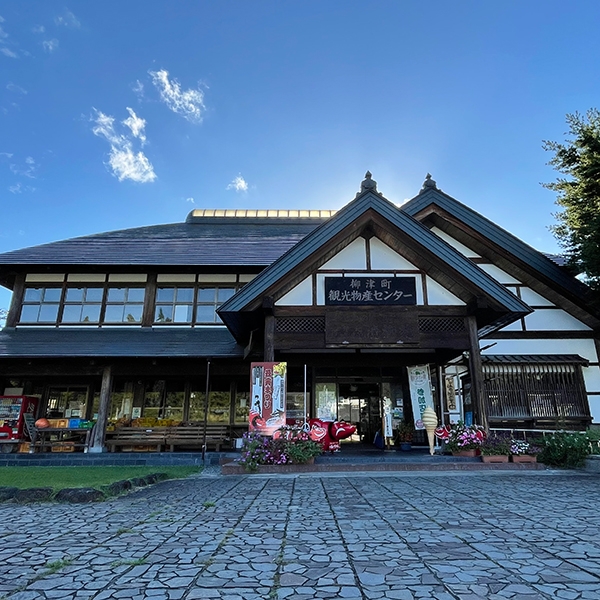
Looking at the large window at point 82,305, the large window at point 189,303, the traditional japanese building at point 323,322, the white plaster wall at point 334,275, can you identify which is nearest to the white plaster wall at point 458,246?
the traditional japanese building at point 323,322

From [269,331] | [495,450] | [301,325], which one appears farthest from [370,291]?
[495,450]

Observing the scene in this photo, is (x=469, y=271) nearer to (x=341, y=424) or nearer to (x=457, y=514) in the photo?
(x=341, y=424)

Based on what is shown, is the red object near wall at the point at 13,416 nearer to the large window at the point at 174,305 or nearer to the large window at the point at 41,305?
the large window at the point at 41,305

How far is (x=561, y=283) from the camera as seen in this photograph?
1271 cm

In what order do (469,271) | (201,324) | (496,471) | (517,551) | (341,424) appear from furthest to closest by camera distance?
1. (201,324)
2. (341,424)
3. (469,271)
4. (496,471)
5. (517,551)

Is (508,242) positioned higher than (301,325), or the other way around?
(508,242)

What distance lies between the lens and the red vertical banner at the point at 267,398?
9016 millimetres

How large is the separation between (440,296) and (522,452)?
12.4 ft

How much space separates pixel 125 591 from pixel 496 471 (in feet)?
25.0

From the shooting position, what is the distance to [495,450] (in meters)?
8.86

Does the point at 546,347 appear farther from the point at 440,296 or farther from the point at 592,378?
the point at 440,296

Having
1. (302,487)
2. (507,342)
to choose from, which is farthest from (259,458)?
(507,342)

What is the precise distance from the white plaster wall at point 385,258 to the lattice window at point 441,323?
1364 mm

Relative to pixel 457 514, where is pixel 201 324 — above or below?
above
